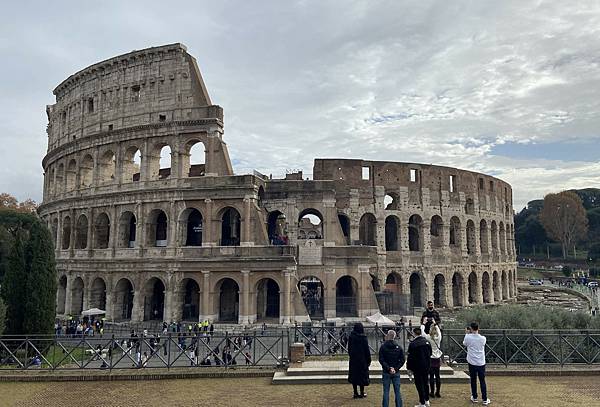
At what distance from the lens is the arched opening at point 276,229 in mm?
28353

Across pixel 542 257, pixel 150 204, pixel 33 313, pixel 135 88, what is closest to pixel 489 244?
pixel 150 204

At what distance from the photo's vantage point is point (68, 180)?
1259 inches

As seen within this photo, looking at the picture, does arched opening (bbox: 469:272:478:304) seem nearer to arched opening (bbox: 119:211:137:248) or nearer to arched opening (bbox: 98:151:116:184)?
arched opening (bbox: 119:211:137:248)

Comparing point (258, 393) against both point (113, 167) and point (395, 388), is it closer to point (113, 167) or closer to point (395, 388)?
point (395, 388)

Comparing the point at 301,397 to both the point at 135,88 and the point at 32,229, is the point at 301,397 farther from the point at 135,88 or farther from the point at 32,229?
the point at 135,88

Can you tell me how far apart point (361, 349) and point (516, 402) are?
145 inches

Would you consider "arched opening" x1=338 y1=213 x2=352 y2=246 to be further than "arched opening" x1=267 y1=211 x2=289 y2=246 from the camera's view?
Yes

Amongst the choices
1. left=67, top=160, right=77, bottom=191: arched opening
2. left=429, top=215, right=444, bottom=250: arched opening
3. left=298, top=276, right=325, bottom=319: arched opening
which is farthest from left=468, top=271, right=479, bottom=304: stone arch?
left=67, top=160, right=77, bottom=191: arched opening

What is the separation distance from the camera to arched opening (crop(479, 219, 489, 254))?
36.8 meters

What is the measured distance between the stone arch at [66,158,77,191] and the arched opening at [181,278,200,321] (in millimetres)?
12405

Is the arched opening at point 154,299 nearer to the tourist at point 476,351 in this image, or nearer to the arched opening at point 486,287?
the tourist at point 476,351

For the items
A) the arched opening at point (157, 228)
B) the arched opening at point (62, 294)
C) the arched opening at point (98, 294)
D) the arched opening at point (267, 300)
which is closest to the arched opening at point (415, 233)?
the arched opening at point (267, 300)

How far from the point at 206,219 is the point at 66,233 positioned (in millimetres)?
13654

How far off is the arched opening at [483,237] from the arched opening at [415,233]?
6.85m
